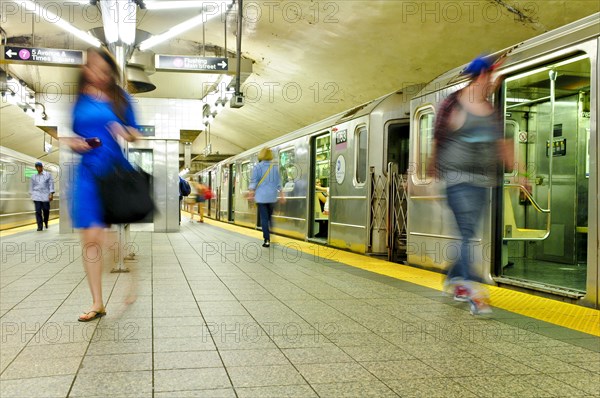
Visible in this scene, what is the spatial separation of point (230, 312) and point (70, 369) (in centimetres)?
155

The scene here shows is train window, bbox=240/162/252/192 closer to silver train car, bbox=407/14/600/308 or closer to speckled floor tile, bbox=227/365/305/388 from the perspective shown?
silver train car, bbox=407/14/600/308

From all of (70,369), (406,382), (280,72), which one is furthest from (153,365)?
(280,72)

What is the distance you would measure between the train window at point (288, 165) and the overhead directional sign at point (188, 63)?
3.18 meters

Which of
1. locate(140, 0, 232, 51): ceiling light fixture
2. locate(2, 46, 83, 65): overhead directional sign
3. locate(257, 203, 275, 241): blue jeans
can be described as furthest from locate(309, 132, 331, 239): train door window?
locate(2, 46, 83, 65): overhead directional sign


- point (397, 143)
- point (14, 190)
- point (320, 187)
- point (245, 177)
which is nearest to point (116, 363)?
point (397, 143)

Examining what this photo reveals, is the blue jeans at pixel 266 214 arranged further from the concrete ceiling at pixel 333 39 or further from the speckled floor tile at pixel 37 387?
the speckled floor tile at pixel 37 387

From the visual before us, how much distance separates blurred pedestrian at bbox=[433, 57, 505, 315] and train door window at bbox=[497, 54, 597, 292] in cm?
284

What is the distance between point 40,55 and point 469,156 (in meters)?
7.30

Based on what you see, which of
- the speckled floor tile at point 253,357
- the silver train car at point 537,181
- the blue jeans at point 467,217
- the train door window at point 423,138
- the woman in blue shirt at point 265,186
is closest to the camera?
the speckled floor tile at point 253,357

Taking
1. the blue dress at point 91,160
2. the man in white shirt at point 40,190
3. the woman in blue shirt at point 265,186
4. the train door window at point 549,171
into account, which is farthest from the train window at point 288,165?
the blue dress at point 91,160

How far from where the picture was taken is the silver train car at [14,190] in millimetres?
14714

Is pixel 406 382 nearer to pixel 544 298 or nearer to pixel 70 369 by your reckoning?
pixel 70 369

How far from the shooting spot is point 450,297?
15.8 ft

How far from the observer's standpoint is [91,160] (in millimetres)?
3580
